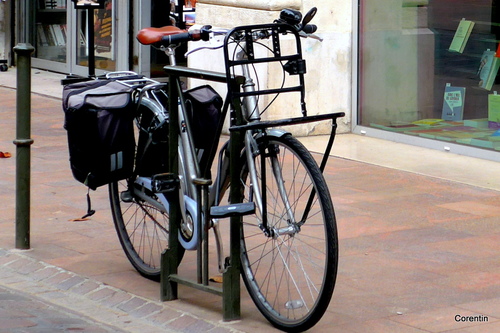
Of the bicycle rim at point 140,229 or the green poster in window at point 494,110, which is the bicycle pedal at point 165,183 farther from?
the green poster in window at point 494,110

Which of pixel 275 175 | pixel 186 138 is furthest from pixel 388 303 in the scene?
pixel 186 138

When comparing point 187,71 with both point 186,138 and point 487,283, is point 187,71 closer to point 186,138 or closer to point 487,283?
point 186,138

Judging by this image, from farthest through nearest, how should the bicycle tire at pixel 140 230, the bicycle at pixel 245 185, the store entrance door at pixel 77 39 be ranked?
the store entrance door at pixel 77 39 → the bicycle tire at pixel 140 230 → the bicycle at pixel 245 185

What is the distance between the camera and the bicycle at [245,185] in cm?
436

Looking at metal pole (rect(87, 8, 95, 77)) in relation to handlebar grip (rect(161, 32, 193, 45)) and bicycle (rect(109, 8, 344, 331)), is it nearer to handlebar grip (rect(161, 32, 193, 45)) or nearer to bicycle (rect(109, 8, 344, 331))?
bicycle (rect(109, 8, 344, 331))

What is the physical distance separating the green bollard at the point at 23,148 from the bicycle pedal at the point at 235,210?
1.80 meters

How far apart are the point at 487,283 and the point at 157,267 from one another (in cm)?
178

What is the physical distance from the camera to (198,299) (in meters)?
4.96

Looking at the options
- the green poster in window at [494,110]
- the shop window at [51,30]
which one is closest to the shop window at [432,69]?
the green poster in window at [494,110]

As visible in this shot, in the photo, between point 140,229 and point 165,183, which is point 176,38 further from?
point 140,229

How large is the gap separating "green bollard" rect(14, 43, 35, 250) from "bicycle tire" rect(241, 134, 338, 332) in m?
1.48

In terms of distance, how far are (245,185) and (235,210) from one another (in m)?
0.21

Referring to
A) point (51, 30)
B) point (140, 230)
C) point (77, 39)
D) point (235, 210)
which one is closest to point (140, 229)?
point (140, 230)

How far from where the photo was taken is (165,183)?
191 inches
